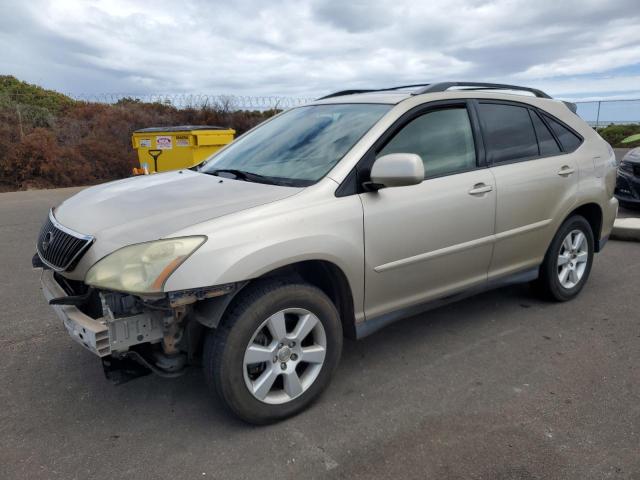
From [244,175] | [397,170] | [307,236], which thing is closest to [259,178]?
[244,175]

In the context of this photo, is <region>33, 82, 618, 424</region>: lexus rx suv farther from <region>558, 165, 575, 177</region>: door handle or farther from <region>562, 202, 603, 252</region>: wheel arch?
<region>562, 202, 603, 252</region>: wheel arch

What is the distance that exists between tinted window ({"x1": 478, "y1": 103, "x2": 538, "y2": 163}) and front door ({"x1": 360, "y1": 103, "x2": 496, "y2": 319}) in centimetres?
18

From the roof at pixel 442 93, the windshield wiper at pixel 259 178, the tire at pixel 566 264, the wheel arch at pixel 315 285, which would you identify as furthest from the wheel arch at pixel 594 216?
the windshield wiper at pixel 259 178

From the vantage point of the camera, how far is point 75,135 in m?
15.5

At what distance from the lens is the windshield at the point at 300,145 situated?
3.14m

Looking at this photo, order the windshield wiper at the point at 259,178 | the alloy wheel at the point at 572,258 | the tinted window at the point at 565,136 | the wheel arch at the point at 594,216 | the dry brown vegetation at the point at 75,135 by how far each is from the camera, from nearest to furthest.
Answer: the windshield wiper at the point at 259,178
the tinted window at the point at 565,136
the alloy wheel at the point at 572,258
the wheel arch at the point at 594,216
the dry brown vegetation at the point at 75,135

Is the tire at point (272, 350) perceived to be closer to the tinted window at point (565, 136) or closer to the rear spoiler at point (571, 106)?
the tinted window at point (565, 136)

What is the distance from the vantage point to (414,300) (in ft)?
11.1

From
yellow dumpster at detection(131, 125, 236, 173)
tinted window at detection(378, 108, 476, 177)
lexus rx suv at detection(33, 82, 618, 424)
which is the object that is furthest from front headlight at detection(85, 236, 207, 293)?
yellow dumpster at detection(131, 125, 236, 173)

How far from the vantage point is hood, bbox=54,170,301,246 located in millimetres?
2557

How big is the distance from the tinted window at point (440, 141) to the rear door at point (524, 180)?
7.6 inches

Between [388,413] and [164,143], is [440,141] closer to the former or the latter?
[388,413]

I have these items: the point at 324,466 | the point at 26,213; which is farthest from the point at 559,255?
the point at 26,213

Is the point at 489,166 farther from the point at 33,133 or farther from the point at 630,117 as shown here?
the point at 630,117
